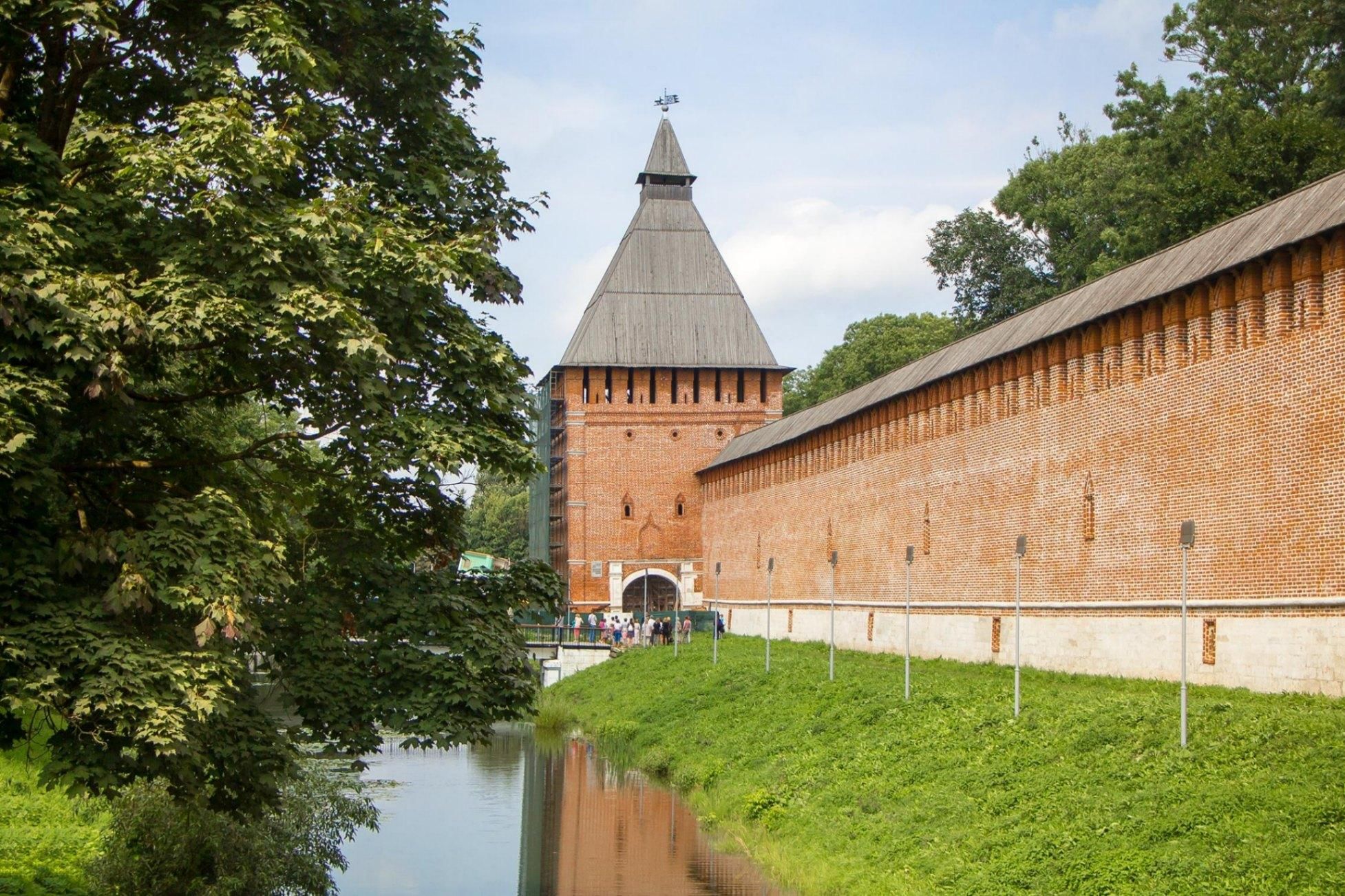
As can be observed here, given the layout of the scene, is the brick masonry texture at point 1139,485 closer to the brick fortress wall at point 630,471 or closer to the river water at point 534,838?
the river water at point 534,838

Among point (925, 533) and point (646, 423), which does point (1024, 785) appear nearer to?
point (925, 533)

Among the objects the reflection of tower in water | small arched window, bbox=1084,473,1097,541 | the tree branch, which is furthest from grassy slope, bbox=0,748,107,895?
small arched window, bbox=1084,473,1097,541

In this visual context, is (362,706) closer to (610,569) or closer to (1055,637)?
(1055,637)

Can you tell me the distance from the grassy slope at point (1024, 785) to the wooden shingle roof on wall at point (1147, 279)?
416 cm

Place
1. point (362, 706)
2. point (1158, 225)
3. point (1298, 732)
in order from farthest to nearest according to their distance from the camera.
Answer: point (1158, 225), point (1298, 732), point (362, 706)

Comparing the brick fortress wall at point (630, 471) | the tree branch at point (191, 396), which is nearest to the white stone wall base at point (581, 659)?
the brick fortress wall at point (630, 471)

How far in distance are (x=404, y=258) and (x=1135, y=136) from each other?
32243 mm

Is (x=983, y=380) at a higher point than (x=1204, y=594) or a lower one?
higher

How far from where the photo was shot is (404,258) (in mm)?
9367

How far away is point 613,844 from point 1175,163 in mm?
24999

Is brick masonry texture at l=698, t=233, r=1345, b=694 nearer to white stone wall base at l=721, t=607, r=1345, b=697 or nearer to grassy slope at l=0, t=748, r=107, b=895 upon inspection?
white stone wall base at l=721, t=607, r=1345, b=697

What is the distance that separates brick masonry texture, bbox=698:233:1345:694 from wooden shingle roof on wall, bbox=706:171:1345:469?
0.54 feet

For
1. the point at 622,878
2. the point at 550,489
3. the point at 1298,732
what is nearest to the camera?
the point at 1298,732

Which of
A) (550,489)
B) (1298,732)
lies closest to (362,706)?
(1298,732)
